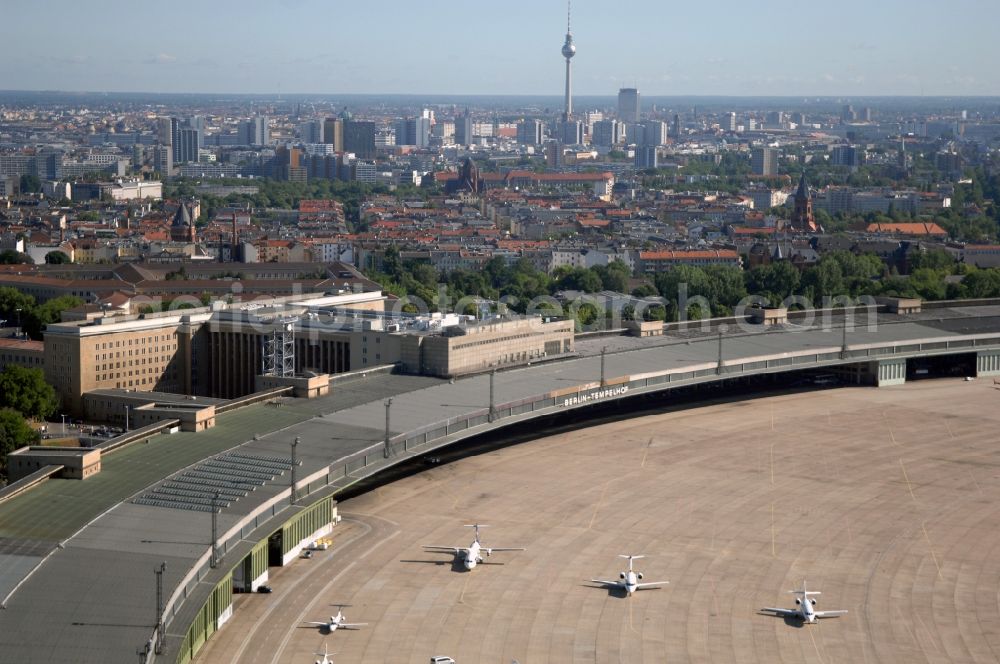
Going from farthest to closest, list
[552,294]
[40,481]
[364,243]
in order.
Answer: [364,243]
[552,294]
[40,481]

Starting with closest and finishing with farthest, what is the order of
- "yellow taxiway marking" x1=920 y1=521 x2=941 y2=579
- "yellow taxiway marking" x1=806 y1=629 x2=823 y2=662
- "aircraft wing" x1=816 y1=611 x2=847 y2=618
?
"yellow taxiway marking" x1=806 y1=629 x2=823 y2=662
"aircraft wing" x1=816 y1=611 x2=847 y2=618
"yellow taxiway marking" x1=920 y1=521 x2=941 y2=579

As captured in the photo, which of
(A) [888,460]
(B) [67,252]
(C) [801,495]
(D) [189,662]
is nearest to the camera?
(D) [189,662]

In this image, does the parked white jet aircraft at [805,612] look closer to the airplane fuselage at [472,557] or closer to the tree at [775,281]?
the airplane fuselage at [472,557]

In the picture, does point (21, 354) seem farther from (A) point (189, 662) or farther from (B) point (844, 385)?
(A) point (189, 662)

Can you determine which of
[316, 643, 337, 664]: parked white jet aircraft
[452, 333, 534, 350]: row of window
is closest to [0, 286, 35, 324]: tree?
[452, 333, 534, 350]: row of window

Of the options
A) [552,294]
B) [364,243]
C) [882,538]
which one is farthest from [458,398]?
[364,243]

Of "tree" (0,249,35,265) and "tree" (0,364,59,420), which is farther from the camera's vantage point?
"tree" (0,249,35,265)

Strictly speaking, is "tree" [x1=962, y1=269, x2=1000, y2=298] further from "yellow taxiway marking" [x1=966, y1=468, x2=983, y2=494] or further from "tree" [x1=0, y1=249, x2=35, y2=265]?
"tree" [x1=0, y1=249, x2=35, y2=265]

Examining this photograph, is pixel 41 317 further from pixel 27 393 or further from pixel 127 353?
pixel 27 393
